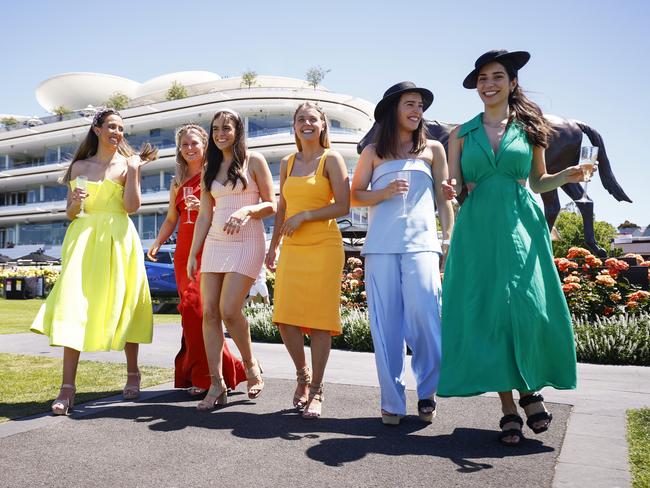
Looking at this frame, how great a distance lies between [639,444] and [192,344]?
9.99ft

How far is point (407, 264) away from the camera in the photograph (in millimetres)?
3578

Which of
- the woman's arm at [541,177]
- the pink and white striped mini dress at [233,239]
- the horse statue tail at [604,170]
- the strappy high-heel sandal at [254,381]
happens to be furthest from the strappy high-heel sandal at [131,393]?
the horse statue tail at [604,170]

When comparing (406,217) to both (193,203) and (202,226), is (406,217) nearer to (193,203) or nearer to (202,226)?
(202,226)

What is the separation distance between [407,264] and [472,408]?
113 centimetres

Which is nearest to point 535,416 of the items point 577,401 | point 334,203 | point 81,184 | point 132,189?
point 577,401

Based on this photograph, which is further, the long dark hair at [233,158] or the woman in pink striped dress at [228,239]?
the long dark hair at [233,158]

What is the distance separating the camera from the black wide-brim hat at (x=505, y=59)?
3.42 m

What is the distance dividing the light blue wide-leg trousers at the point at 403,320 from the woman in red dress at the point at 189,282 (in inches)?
56.2

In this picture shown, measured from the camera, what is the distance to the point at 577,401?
4004 mm

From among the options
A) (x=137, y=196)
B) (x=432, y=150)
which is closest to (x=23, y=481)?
(x=137, y=196)

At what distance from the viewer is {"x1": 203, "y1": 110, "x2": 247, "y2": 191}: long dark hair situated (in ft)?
13.5

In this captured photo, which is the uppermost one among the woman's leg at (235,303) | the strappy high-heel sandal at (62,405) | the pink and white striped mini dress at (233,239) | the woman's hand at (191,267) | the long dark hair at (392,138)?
the long dark hair at (392,138)

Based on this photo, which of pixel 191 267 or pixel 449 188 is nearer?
pixel 449 188

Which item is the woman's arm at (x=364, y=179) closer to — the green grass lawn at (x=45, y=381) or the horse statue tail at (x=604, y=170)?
the green grass lawn at (x=45, y=381)
